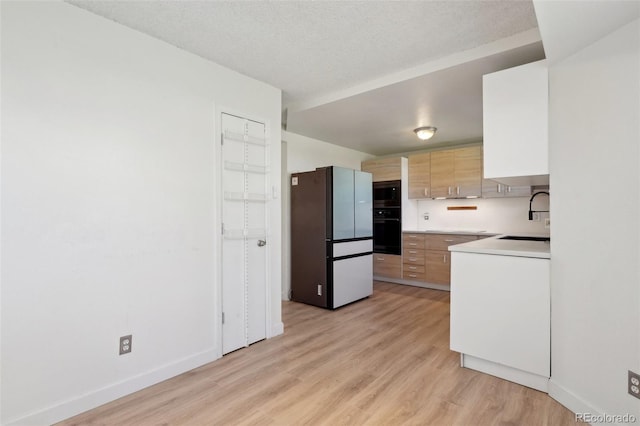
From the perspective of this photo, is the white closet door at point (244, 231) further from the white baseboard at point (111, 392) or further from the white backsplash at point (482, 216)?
the white backsplash at point (482, 216)

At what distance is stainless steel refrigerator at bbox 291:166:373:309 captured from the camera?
161 inches

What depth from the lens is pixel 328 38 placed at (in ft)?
7.91

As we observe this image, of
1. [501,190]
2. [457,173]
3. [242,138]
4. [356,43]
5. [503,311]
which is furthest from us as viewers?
[457,173]

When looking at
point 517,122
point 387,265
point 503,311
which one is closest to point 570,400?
point 503,311

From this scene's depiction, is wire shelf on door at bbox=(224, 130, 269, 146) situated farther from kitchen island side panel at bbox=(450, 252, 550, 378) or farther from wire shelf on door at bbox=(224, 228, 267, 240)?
kitchen island side panel at bbox=(450, 252, 550, 378)

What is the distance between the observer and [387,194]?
19.1 ft

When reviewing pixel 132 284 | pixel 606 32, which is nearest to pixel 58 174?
pixel 132 284

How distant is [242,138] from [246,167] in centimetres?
26

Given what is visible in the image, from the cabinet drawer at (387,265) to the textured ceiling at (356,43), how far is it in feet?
9.05

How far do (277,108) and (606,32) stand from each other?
2559 millimetres

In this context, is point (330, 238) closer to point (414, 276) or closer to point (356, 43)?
point (414, 276)

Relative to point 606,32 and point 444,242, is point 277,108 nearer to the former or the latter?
point 606,32

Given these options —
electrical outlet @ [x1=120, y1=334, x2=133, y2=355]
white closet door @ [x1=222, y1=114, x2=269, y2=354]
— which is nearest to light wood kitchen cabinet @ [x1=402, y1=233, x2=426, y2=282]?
white closet door @ [x1=222, y1=114, x2=269, y2=354]

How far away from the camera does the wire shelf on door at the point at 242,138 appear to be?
2846mm
